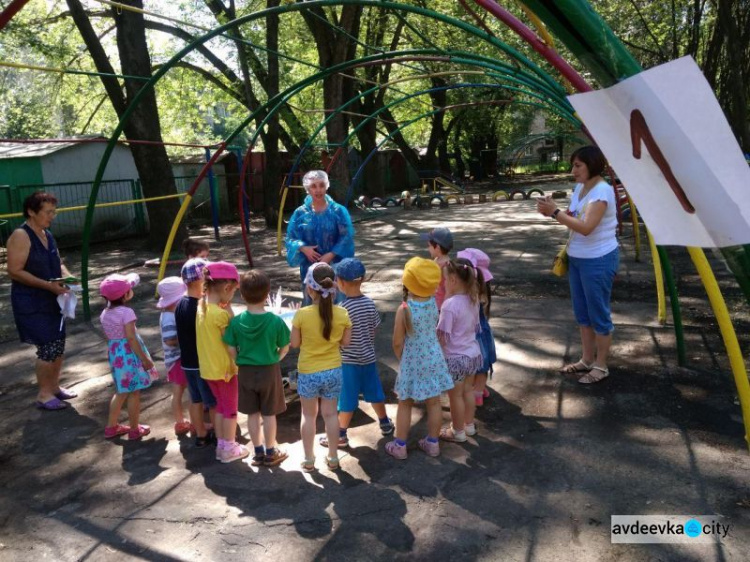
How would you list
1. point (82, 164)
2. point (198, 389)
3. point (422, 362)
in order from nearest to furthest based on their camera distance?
1. point (422, 362)
2. point (198, 389)
3. point (82, 164)

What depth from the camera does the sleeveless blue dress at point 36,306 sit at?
14.3ft

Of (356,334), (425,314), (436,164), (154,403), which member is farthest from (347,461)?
(436,164)

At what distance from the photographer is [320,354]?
336 centimetres

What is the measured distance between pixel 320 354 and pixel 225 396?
24.8 inches

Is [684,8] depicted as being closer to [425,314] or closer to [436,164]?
[436,164]

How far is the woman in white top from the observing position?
4008 millimetres

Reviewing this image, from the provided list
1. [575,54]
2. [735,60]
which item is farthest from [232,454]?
[735,60]

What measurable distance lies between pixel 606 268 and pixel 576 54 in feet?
10.5

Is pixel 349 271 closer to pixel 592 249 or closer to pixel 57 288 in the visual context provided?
pixel 592 249

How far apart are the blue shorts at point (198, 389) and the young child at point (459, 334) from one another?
135 cm

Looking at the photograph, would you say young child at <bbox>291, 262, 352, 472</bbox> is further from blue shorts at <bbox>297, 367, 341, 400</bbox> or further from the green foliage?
the green foliage

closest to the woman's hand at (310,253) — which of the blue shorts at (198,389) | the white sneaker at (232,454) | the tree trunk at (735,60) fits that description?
the blue shorts at (198,389)

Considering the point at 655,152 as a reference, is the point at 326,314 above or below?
below

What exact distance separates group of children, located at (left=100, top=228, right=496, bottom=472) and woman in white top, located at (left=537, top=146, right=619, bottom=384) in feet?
2.71
